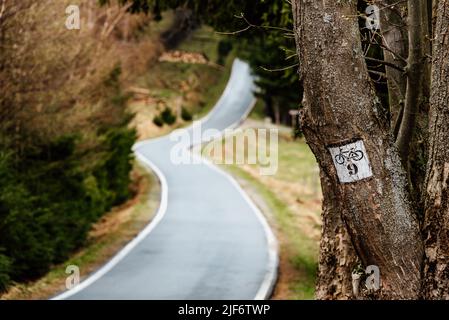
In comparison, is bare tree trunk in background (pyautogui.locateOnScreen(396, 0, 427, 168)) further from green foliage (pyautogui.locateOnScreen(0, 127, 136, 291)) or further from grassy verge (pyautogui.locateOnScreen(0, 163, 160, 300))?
grassy verge (pyautogui.locateOnScreen(0, 163, 160, 300))

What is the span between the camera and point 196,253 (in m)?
14.7

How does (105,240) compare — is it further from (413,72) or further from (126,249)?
(413,72)

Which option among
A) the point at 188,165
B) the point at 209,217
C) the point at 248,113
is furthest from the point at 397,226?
the point at 248,113

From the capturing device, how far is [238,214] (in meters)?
19.5

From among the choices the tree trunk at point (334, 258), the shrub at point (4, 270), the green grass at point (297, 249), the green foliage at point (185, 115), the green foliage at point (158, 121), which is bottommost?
the green grass at point (297, 249)

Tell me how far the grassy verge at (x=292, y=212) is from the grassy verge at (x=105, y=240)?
3906mm

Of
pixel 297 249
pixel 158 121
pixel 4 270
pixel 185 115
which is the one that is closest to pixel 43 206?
pixel 4 270

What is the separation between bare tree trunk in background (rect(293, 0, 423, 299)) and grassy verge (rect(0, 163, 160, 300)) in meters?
8.82

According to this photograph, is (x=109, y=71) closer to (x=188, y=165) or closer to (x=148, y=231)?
(x=148, y=231)

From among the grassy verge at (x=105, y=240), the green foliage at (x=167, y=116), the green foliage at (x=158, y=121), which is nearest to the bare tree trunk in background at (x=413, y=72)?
the grassy verge at (x=105, y=240)

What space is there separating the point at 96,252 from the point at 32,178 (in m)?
2.72

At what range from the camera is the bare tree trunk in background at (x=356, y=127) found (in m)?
3.67

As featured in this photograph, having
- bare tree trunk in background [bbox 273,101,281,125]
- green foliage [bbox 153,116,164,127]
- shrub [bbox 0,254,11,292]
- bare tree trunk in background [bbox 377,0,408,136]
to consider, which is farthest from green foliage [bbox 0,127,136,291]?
bare tree trunk in background [bbox 273,101,281,125]

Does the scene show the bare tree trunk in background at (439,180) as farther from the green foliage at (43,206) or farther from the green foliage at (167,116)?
the green foliage at (167,116)
